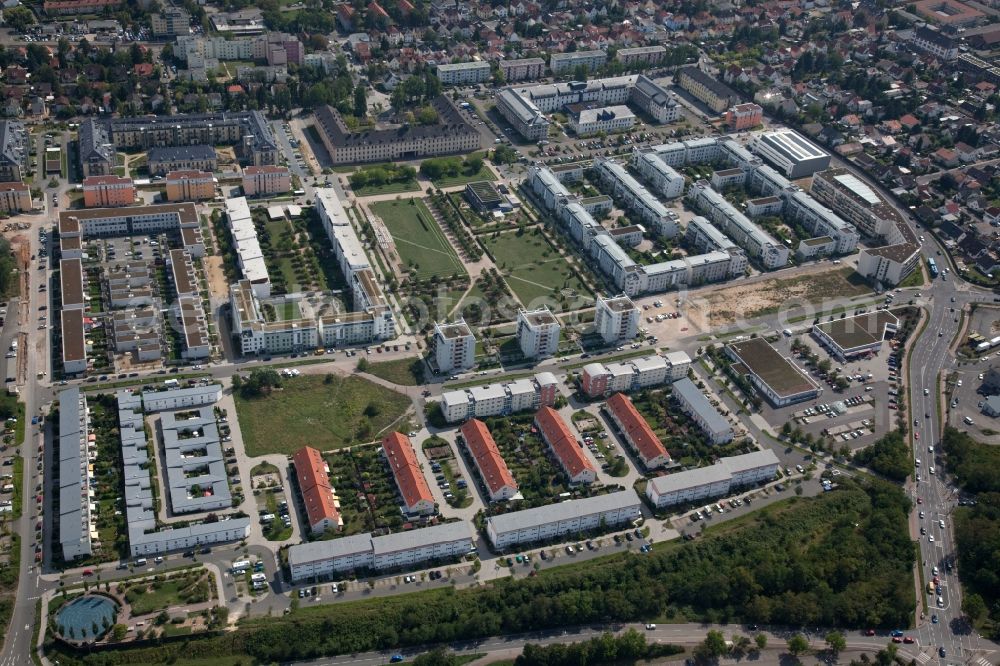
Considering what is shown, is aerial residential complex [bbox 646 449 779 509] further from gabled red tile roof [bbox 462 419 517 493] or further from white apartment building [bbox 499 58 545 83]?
white apartment building [bbox 499 58 545 83]

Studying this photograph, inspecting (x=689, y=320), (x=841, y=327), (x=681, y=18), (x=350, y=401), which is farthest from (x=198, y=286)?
(x=681, y=18)

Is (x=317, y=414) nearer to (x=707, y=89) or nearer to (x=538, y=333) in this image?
(x=538, y=333)

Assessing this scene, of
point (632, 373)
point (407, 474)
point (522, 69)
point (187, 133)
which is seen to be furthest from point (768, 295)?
point (187, 133)

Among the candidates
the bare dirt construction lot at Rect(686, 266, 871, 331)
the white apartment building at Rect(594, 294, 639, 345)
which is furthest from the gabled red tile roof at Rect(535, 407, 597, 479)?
the bare dirt construction lot at Rect(686, 266, 871, 331)

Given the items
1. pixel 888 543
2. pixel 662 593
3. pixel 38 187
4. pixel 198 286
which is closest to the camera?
pixel 662 593

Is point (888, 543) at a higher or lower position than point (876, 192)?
lower

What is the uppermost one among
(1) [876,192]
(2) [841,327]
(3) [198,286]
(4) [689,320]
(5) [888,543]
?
(3) [198,286]

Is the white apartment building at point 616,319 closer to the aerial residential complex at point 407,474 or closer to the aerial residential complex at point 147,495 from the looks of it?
the aerial residential complex at point 407,474

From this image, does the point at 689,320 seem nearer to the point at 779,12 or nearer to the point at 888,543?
the point at 888,543
